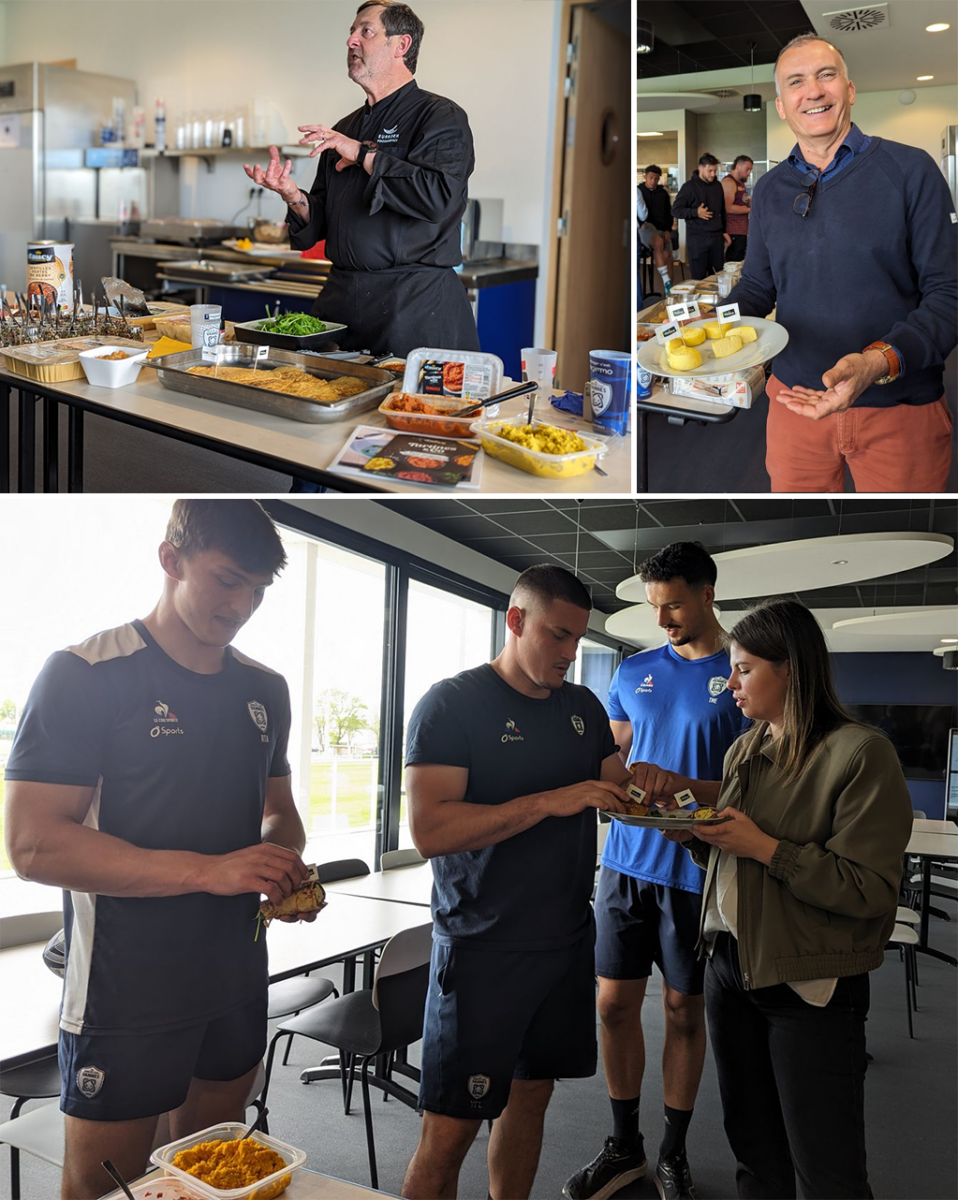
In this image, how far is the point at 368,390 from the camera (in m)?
2.81

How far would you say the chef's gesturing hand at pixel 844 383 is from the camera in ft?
8.14

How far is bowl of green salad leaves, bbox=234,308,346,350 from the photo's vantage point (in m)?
3.21

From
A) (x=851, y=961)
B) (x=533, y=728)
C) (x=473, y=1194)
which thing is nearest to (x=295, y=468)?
(x=533, y=728)

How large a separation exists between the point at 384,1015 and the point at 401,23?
10.8ft

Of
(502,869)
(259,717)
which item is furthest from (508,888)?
(259,717)

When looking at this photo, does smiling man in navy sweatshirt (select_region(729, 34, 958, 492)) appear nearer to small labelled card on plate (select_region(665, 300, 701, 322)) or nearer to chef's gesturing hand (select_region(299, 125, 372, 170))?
small labelled card on plate (select_region(665, 300, 701, 322))

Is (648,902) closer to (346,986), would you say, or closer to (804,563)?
(804,563)

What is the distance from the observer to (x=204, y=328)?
317 centimetres

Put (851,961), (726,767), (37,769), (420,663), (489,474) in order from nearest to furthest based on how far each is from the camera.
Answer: (37,769)
(851,961)
(726,767)
(489,474)
(420,663)

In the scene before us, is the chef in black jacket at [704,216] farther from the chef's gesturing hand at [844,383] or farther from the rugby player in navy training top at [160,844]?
the rugby player in navy training top at [160,844]

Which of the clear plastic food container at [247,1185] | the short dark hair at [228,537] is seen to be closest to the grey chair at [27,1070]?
the clear plastic food container at [247,1185]

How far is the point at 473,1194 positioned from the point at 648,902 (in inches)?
39.7

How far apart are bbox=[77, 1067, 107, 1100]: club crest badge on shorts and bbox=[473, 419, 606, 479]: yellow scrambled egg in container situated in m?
1.57

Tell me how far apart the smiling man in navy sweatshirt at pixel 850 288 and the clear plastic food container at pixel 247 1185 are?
1.99m
